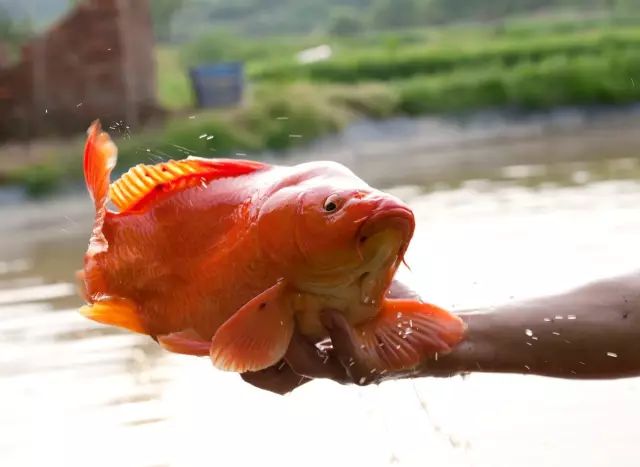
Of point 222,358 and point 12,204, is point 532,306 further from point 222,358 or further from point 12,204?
point 12,204

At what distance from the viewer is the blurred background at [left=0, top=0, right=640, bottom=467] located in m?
2.72

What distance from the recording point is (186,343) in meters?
1.06

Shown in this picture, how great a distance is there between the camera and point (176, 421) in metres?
2.90

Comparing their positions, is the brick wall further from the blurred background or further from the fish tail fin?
the fish tail fin

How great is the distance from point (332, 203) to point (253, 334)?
14 cm

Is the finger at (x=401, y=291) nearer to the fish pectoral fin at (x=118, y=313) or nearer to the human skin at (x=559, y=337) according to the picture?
the human skin at (x=559, y=337)

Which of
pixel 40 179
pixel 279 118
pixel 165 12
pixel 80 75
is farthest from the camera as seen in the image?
pixel 165 12

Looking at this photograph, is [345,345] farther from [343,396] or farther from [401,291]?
[343,396]

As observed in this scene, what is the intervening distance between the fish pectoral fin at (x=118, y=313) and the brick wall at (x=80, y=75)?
634cm

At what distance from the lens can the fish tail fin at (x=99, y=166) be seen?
1.14 meters

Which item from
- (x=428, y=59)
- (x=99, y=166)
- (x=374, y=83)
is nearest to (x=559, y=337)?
(x=99, y=166)

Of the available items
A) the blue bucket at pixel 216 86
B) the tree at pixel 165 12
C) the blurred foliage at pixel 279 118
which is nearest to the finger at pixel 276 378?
the blurred foliage at pixel 279 118

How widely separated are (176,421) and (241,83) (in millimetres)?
6667

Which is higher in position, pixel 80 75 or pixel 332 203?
pixel 332 203
